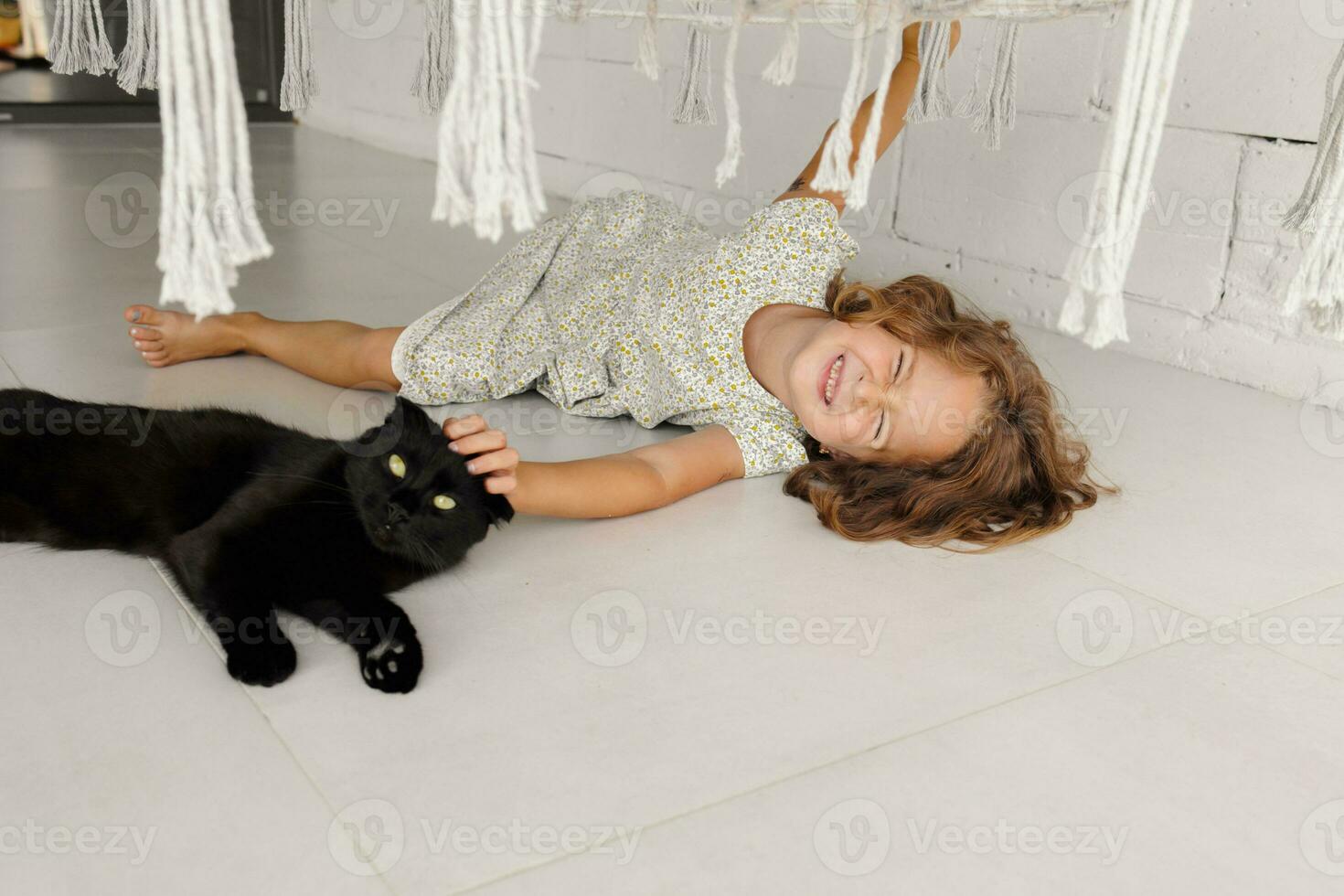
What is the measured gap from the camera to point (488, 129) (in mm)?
697

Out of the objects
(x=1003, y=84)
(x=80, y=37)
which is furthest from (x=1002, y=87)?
(x=80, y=37)

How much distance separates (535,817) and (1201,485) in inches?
43.0

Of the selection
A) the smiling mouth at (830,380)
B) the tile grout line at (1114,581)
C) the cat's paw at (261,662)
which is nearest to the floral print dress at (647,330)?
the smiling mouth at (830,380)

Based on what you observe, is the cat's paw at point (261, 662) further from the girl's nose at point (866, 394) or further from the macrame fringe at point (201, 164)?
the girl's nose at point (866, 394)

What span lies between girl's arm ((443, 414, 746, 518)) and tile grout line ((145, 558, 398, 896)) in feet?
0.91

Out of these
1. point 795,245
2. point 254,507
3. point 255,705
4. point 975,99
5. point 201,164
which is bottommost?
point 255,705

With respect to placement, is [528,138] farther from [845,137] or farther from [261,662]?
[261,662]

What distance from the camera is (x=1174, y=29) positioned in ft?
2.59

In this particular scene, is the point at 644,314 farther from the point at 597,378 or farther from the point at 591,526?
the point at 591,526

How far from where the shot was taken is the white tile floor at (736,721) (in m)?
0.72

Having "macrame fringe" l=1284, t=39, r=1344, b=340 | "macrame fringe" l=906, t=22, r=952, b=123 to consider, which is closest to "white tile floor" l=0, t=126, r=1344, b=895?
"macrame fringe" l=1284, t=39, r=1344, b=340

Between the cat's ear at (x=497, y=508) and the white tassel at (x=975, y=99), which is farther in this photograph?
the white tassel at (x=975, y=99)

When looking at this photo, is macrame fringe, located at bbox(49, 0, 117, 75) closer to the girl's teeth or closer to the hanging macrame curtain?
the hanging macrame curtain

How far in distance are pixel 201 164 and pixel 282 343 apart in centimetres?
101
